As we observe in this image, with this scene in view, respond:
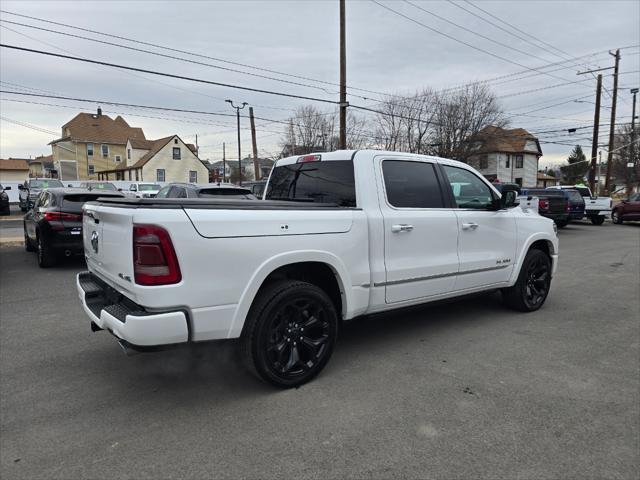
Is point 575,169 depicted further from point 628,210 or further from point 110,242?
point 110,242

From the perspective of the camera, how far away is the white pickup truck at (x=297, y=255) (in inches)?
110

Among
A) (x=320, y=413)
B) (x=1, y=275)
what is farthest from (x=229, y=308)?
(x=1, y=275)

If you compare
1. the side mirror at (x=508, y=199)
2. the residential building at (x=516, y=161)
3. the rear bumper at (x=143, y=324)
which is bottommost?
the rear bumper at (x=143, y=324)

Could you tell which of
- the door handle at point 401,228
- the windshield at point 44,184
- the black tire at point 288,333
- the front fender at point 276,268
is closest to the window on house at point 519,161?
the windshield at point 44,184

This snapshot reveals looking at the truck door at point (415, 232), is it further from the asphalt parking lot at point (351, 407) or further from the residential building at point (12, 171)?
the residential building at point (12, 171)

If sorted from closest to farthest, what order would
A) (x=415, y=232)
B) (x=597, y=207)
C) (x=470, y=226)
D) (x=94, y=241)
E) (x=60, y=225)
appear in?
(x=94, y=241) → (x=415, y=232) → (x=470, y=226) → (x=60, y=225) → (x=597, y=207)

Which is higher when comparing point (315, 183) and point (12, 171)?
point (12, 171)

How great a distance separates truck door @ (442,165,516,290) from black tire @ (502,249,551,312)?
0.38 m

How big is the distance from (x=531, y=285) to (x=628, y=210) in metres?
19.8

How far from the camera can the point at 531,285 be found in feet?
18.7

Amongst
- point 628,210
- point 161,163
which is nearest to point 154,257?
point 628,210

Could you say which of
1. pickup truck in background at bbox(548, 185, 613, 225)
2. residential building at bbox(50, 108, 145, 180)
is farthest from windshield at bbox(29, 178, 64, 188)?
residential building at bbox(50, 108, 145, 180)

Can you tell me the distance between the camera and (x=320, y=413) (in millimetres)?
3104

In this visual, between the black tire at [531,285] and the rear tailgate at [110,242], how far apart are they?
4517 mm
